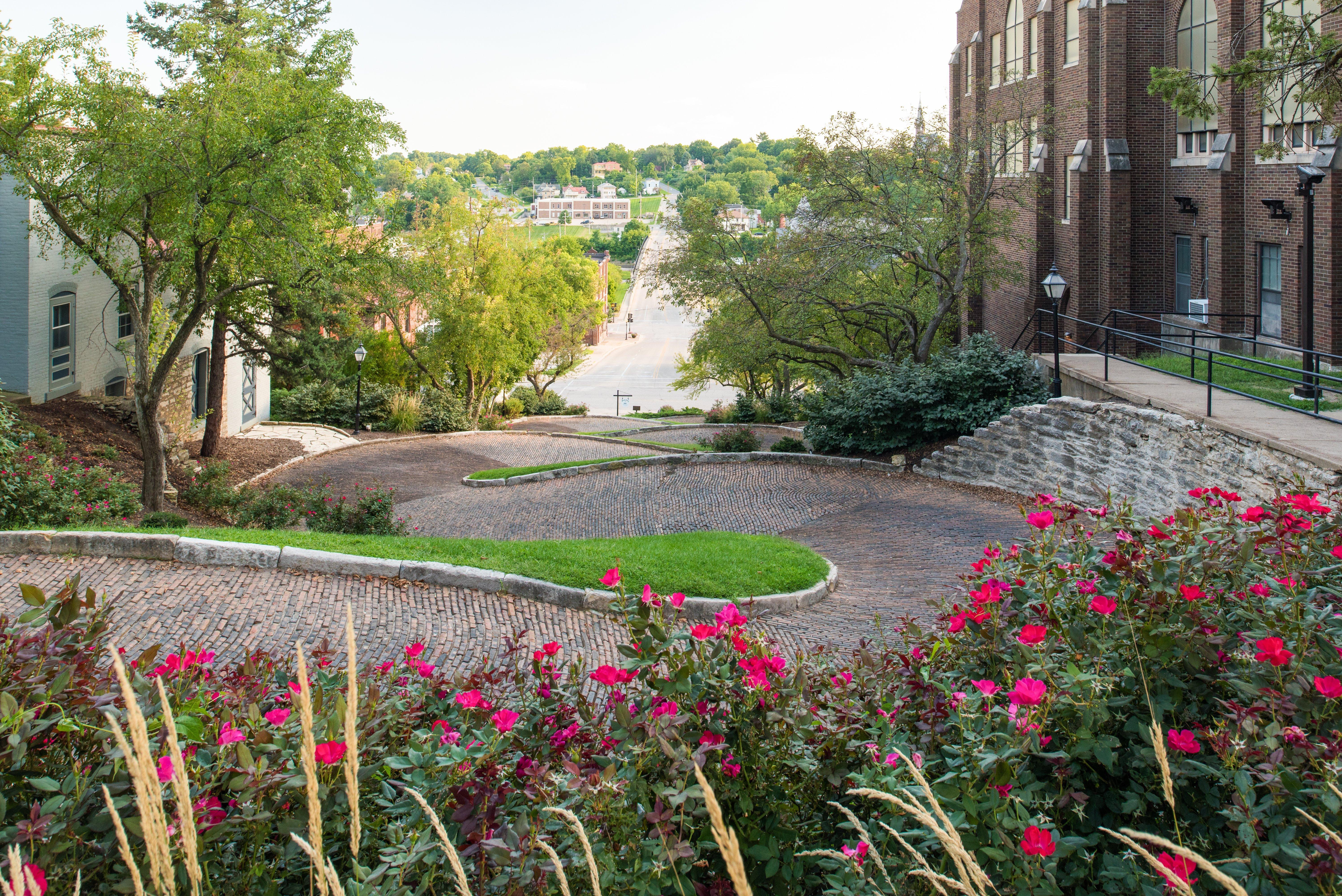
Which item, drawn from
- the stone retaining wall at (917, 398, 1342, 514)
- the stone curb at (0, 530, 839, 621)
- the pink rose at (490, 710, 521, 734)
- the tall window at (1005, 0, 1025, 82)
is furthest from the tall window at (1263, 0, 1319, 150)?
the pink rose at (490, 710, 521, 734)

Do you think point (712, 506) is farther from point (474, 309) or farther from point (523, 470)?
point (474, 309)

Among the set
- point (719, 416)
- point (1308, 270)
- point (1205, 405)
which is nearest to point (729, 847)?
point (1205, 405)

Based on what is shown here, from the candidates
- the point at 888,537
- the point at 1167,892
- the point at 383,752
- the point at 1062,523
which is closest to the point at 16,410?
the point at 888,537

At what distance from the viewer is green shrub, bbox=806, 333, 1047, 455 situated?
64.2 feet

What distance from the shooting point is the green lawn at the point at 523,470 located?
2123 cm

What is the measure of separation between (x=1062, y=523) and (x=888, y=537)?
402 inches

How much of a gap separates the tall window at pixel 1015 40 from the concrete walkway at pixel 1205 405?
13366 mm

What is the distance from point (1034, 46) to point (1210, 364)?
61.0 feet

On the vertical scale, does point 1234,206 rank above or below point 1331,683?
above

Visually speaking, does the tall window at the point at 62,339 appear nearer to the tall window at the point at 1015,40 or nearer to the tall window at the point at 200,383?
the tall window at the point at 200,383

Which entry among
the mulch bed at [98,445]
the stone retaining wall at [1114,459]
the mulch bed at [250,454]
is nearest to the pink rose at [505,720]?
the stone retaining wall at [1114,459]

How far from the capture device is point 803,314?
25.4 m

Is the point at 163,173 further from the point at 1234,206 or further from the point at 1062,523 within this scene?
the point at 1234,206

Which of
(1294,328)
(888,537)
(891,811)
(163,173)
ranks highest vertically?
(163,173)
